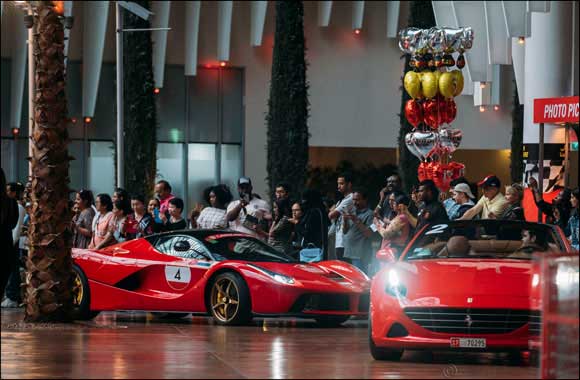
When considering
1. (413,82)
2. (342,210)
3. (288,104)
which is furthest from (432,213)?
(288,104)

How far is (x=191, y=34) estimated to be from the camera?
37.3 meters

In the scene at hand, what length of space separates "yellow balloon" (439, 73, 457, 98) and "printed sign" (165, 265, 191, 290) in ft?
26.9

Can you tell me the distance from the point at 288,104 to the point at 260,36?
9.01 ft

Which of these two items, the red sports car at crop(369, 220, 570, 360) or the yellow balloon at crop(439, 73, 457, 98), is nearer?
the red sports car at crop(369, 220, 570, 360)

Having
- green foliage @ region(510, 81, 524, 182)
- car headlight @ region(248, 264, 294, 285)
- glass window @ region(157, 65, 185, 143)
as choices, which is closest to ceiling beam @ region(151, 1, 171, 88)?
glass window @ region(157, 65, 185, 143)

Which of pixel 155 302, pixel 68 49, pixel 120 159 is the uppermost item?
pixel 68 49

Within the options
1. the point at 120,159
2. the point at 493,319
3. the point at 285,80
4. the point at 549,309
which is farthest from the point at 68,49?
the point at 549,309

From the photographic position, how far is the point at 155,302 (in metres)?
17.2

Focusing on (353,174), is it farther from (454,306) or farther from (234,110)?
(454,306)

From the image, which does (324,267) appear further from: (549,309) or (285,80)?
(285,80)

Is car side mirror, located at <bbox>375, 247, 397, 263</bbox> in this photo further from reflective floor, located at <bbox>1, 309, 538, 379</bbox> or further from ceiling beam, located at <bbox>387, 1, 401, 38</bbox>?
ceiling beam, located at <bbox>387, 1, 401, 38</bbox>

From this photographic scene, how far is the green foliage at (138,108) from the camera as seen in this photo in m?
34.8

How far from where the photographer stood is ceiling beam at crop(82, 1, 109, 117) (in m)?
36.3

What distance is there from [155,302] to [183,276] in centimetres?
50
